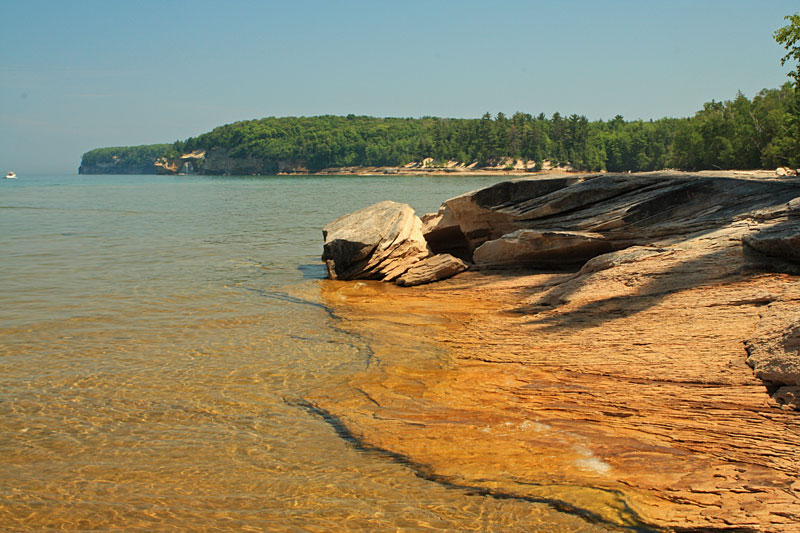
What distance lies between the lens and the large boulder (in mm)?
14883

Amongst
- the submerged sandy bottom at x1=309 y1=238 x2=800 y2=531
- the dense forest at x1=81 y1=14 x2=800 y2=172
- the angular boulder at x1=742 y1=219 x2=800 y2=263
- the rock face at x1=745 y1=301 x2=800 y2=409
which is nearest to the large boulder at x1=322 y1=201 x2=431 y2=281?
the submerged sandy bottom at x1=309 y1=238 x2=800 y2=531

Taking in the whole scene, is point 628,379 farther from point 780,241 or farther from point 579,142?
point 579,142

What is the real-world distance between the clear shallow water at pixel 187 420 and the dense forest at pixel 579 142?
46321 mm

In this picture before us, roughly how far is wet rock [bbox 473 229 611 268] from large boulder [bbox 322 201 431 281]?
201cm

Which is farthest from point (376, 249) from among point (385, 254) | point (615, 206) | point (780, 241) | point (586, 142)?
point (586, 142)

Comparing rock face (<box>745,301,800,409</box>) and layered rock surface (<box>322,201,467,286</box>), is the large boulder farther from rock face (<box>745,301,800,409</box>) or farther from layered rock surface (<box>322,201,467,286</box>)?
rock face (<box>745,301,800,409</box>)

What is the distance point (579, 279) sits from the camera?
10328 millimetres

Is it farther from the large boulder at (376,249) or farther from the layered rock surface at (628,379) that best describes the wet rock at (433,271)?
the layered rock surface at (628,379)

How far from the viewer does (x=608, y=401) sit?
252 inches

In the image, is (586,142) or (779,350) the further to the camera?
(586,142)

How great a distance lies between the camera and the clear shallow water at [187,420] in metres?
4.71

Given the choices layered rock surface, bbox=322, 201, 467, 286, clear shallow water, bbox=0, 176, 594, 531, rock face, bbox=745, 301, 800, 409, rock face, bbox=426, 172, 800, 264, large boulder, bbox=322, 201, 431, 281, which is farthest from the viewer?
large boulder, bbox=322, 201, 431, 281

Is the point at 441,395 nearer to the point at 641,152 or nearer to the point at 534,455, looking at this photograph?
the point at 534,455

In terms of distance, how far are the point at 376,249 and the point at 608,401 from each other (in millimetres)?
9210
